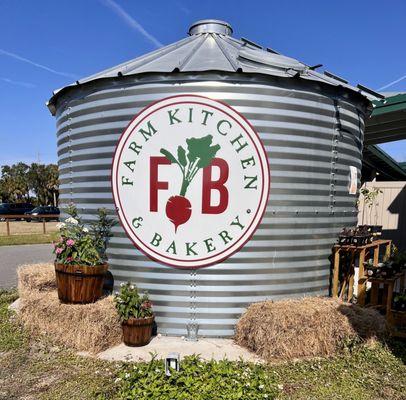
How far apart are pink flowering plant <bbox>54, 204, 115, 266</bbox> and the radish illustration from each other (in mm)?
1020

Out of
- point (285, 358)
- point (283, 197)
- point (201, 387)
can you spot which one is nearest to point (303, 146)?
point (283, 197)

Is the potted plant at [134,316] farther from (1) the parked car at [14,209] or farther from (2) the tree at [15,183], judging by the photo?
(2) the tree at [15,183]

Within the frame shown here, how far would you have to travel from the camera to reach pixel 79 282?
5152 mm

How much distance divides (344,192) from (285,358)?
9.67ft

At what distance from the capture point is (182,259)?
5.37m

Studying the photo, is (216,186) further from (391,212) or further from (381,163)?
(381,163)

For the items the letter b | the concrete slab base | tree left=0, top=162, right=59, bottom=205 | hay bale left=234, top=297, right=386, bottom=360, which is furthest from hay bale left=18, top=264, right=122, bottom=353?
tree left=0, top=162, right=59, bottom=205

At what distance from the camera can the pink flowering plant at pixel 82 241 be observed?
527 cm

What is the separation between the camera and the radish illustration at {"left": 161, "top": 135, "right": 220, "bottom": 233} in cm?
530

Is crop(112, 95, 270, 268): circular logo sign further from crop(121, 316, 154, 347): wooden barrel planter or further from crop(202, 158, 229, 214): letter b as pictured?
crop(121, 316, 154, 347): wooden barrel planter

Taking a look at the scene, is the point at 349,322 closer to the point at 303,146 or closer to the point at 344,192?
the point at 344,192

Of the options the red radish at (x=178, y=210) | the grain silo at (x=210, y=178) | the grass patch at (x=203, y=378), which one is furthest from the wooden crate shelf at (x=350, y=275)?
the red radish at (x=178, y=210)

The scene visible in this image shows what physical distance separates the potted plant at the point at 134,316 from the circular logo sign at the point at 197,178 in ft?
2.12

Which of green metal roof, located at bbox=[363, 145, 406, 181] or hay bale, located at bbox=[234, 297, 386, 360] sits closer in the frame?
hay bale, located at bbox=[234, 297, 386, 360]
